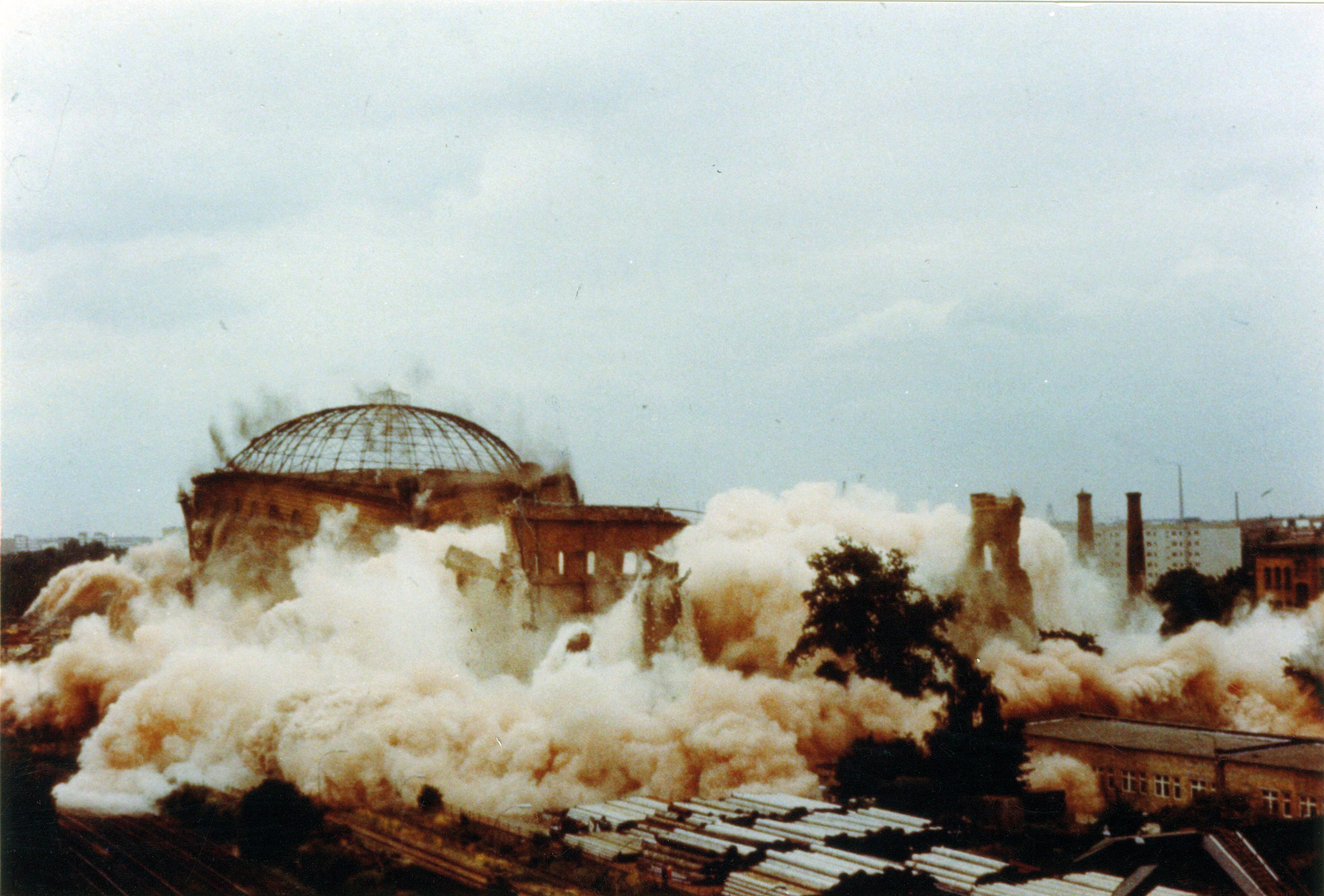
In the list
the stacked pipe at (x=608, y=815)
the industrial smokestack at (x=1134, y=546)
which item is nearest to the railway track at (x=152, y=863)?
the stacked pipe at (x=608, y=815)

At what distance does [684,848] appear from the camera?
898 inches

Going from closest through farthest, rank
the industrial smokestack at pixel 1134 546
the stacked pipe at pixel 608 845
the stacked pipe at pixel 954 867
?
the stacked pipe at pixel 954 867, the stacked pipe at pixel 608 845, the industrial smokestack at pixel 1134 546

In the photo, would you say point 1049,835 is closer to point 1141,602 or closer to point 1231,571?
point 1141,602

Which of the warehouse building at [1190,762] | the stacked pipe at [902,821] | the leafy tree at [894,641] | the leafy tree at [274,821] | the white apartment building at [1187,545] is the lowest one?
the leafy tree at [274,821]

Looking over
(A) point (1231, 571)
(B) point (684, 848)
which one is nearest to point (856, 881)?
(B) point (684, 848)

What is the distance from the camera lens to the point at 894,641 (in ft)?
103

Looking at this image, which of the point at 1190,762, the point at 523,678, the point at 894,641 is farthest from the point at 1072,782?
the point at 523,678

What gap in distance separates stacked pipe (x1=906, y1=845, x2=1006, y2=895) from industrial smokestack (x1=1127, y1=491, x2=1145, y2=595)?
28.9m

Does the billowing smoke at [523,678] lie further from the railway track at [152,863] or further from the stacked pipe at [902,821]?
the stacked pipe at [902,821]

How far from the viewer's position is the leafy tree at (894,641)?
1176 inches

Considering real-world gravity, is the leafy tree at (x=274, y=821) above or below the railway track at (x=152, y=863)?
above

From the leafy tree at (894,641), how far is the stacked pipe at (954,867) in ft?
20.0

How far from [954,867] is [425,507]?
22.0 metres

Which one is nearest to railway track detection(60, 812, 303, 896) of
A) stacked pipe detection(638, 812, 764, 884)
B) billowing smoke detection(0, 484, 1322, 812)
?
billowing smoke detection(0, 484, 1322, 812)
